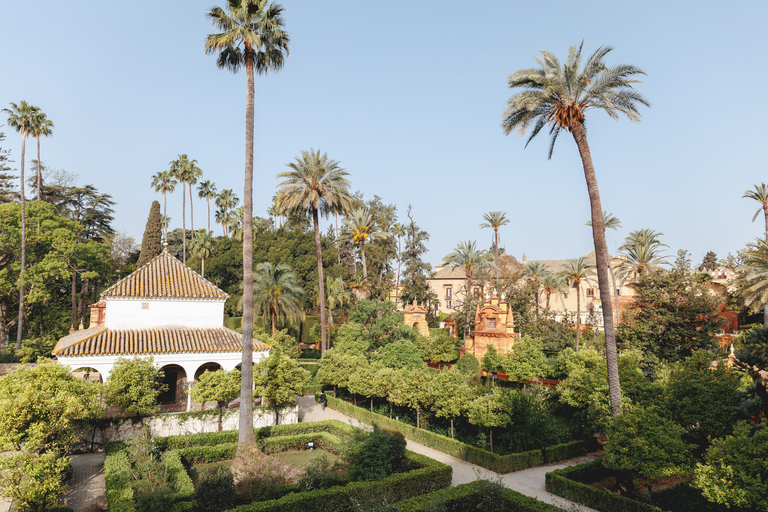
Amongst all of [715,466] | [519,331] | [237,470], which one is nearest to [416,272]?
[519,331]

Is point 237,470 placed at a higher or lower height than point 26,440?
lower

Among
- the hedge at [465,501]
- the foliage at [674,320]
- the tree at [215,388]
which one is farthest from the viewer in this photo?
the foliage at [674,320]

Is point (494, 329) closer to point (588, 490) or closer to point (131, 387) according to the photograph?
point (588, 490)

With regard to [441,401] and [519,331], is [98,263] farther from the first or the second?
[519,331]

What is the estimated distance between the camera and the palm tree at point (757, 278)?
33.2 meters

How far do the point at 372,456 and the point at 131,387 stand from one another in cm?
1029

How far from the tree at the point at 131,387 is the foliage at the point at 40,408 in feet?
7.86

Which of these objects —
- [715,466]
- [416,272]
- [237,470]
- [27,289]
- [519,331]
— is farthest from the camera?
[416,272]

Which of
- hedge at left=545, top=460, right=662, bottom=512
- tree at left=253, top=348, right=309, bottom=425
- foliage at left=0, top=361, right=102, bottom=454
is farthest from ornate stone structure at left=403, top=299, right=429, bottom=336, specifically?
foliage at left=0, top=361, right=102, bottom=454

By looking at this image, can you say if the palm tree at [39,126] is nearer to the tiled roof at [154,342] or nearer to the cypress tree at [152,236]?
the cypress tree at [152,236]

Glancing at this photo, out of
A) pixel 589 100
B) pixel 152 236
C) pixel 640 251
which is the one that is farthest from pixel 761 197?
pixel 152 236

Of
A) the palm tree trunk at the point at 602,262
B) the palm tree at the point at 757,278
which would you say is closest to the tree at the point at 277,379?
the palm tree trunk at the point at 602,262

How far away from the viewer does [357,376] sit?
81.7ft

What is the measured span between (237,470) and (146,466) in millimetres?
2935
